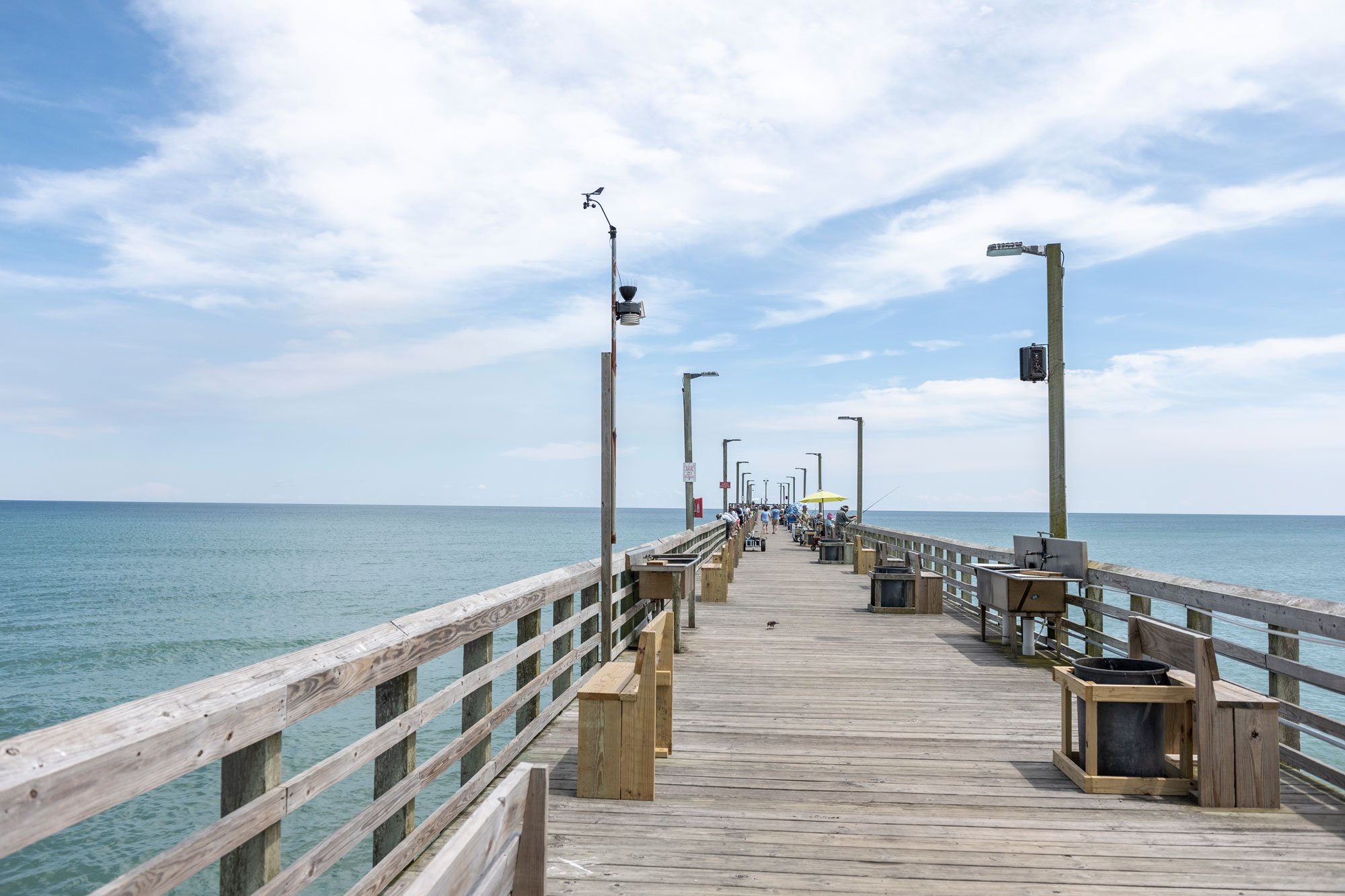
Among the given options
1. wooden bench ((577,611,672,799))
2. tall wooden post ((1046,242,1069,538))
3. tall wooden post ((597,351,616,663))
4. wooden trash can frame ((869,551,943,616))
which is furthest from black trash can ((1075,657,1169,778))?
wooden trash can frame ((869,551,943,616))

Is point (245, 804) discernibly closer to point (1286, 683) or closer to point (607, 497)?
point (607, 497)

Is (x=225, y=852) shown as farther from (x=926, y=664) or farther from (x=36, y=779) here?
(x=926, y=664)

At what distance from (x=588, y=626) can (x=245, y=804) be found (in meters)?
4.75

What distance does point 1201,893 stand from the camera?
3.50 m

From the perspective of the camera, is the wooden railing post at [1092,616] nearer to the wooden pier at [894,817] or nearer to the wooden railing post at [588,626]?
the wooden pier at [894,817]

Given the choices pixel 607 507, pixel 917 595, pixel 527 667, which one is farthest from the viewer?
pixel 917 595

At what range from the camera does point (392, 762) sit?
3.58 m

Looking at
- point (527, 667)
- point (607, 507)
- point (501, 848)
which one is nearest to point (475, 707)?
point (527, 667)

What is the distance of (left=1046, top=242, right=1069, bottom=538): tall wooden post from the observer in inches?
382

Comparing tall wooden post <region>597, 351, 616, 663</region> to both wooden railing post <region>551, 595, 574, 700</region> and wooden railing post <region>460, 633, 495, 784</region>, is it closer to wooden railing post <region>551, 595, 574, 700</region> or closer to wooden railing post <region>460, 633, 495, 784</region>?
wooden railing post <region>551, 595, 574, 700</region>

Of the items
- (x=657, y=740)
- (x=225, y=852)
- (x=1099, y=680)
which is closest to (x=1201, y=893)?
(x=1099, y=680)

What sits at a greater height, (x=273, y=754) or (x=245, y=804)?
(x=273, y=754)

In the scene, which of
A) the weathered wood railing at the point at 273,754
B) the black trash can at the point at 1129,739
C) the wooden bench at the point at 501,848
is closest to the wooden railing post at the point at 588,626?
the weathered wood railing at the point at 273,754

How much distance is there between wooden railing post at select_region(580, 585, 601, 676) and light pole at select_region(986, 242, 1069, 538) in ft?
17.6
